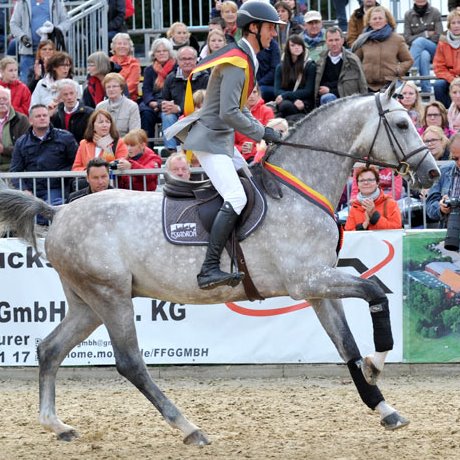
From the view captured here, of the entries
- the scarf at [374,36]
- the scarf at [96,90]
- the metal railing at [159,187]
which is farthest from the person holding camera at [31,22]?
the metal railing at [159,187]

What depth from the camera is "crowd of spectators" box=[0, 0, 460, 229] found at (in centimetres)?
1363

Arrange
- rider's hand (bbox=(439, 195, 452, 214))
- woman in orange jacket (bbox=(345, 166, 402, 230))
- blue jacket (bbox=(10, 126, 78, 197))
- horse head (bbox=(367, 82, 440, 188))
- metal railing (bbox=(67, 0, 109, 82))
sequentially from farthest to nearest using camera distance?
1. metal railing (bbox=(67, 0, 109, 82))
2. blue jacket (bbox=(10, 126, 78, 197))
3. woman in orange jacket (bbox=(345, 166, 402, 230))
4. rider's hand (bbox=(439, 195, 452, 214))
5. horse head (bbox=(367, 82, 440, 188))

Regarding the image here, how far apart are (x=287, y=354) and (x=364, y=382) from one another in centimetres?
299

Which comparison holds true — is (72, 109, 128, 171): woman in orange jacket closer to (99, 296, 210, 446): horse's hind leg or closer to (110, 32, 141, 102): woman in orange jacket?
(110, 32, 141, 102): woman in orange jacket

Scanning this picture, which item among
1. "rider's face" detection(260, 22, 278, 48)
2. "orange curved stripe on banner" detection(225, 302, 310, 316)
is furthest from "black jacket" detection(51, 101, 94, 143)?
"rider's face" detection(260, 22, 278, 48)

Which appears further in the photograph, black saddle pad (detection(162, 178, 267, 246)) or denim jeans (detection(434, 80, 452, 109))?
denim jeans (detection(434, 80, 452, 109))

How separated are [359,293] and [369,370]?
60cm

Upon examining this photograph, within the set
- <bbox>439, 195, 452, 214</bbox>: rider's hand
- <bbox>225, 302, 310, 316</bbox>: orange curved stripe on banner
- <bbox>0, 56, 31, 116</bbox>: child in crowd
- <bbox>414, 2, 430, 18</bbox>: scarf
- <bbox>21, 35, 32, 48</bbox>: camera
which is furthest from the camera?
<bbox>21, 35, 32, 48</bbox>: camera

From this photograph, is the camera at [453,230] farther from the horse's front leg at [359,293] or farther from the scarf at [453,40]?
the scarf at [453,40]

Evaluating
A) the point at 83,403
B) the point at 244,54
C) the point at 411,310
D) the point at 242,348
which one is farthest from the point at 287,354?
the point at 244,54

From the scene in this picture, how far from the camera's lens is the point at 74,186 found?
12.5 meters

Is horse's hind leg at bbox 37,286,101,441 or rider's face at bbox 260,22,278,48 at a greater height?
rider's face at bbox 260,22,278,48

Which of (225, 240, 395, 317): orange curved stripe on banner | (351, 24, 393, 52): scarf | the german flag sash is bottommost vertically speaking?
(225, 240, 395, 317): orange curved stripe on banner

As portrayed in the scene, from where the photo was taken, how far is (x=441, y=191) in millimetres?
11828
